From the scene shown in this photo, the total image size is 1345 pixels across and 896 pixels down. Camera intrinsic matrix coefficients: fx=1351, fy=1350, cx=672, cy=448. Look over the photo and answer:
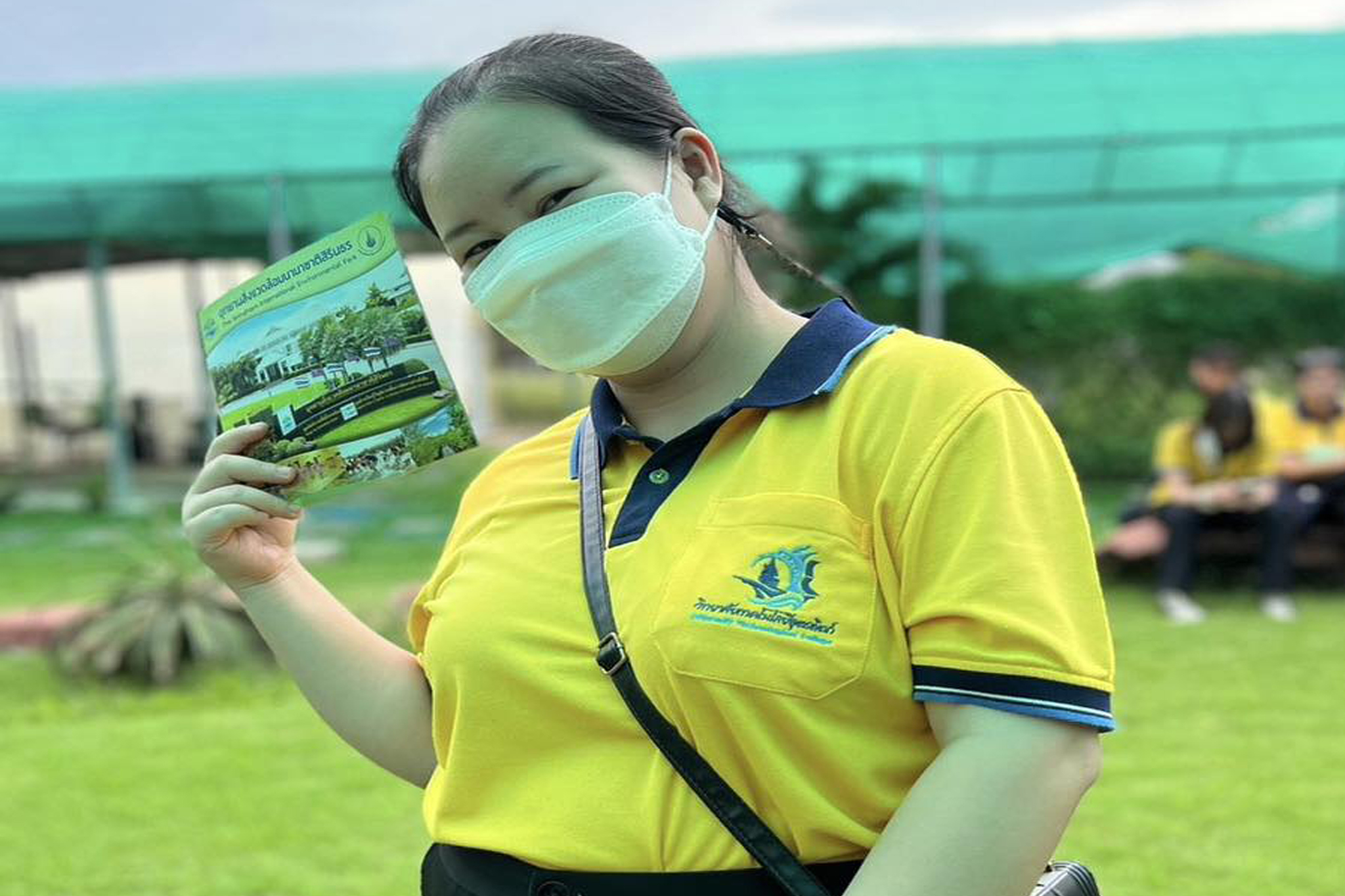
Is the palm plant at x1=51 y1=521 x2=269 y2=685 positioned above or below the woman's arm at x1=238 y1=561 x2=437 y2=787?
below

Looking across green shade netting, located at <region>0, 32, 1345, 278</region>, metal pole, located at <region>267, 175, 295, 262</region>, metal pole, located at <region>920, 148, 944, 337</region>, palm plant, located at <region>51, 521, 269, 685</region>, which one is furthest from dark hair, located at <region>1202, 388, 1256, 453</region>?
metal pole, located at <region>267, 175, 295, 262</region>

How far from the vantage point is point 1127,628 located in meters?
6.80

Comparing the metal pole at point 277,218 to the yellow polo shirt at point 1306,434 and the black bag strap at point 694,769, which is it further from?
the black bag strap at point 694,769

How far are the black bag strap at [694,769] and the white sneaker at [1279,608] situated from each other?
6496 millimetres

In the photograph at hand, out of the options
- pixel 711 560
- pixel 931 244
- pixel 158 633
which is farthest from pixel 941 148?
pixel 711 560

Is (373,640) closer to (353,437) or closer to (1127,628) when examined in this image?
(353,437)

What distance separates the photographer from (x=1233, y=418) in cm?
750

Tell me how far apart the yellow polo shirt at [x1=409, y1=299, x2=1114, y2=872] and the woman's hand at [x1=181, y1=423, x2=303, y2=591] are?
0.28 meters

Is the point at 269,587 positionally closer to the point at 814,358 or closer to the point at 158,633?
the point at 814,358

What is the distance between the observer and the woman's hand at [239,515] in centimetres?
145

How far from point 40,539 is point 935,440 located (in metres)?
11.2

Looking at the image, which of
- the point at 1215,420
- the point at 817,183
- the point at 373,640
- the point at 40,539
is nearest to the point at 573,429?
the point at 373,640

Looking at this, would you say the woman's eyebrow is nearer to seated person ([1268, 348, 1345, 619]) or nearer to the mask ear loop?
the mask ear loop

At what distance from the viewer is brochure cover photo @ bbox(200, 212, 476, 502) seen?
140cm
